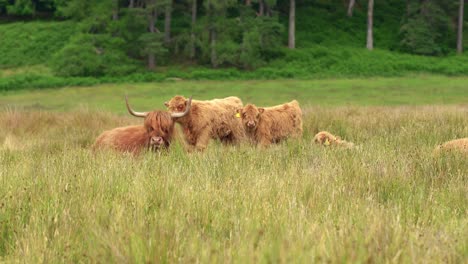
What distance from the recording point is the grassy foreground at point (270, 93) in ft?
68.8

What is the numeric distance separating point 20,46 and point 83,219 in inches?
1275

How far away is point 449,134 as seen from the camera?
31.5ft

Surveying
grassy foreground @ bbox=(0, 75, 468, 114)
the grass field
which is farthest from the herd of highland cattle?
grassy foreground @ bbox=(0, 75, 468, 114)

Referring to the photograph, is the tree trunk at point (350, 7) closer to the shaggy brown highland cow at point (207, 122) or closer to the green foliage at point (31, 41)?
the green foliage at point (31, 41)

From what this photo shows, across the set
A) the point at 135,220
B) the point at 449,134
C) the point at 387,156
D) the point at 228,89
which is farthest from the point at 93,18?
the point at 135,220

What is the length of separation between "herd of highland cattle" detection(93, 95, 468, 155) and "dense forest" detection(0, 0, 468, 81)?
1830cm

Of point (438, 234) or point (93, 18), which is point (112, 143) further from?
point (93, 18)

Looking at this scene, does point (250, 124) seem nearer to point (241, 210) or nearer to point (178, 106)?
point (178, 106)

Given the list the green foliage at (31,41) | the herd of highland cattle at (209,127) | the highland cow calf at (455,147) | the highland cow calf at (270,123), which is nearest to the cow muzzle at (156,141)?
the herd of highland cattle at (209,127)

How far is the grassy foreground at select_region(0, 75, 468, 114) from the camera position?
68.8 ft

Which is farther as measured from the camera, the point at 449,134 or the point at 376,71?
the point at 376,71

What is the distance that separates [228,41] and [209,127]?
70.8 ft

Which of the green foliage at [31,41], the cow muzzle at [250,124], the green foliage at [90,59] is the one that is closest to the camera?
the cow muzzle at [250,124]

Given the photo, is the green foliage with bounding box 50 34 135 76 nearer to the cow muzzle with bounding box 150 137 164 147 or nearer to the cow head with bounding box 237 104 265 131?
the cow head with bounding box 237 104 265 131
